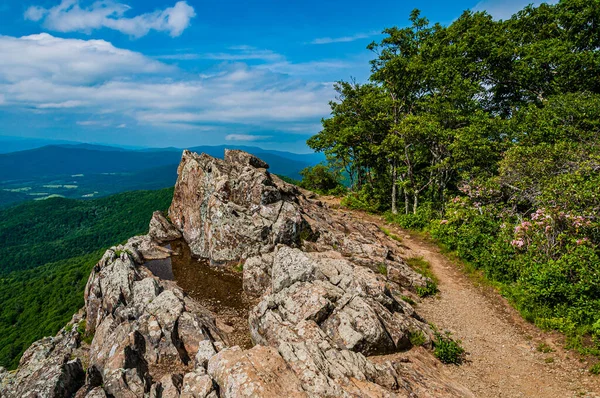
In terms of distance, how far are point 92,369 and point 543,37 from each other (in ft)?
165

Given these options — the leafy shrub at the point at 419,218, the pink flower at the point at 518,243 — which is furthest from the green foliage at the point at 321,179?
the pink flower at the point at 518,243

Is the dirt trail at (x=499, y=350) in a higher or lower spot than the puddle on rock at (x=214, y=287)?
lower

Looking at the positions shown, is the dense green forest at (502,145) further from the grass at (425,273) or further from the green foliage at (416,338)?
the green foliage at (416,338)

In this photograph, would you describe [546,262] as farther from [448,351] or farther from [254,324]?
[254,324]

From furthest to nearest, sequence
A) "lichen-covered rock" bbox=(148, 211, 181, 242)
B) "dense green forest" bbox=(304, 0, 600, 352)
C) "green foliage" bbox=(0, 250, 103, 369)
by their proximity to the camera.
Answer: "green foliage" bbox=(0, 250, 103, 369) < "lichen-covered rock" bbox=(148, 211, 181, 242) < "dense green forest" bbox=(304, 0, 600, 352)

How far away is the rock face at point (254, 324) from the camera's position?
10141mm

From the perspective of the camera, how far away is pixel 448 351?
14195 mm

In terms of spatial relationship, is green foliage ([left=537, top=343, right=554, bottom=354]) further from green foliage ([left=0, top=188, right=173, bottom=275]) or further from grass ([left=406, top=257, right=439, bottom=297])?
green foliage ([left=0, top=188, right=173, bottom=275])

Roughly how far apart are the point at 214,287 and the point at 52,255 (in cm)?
16294

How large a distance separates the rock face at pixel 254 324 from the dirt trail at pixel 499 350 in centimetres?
186

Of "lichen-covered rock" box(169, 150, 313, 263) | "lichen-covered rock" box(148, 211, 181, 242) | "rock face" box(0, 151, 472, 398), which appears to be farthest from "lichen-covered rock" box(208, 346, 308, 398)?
"lichen-covered rock" box(148, 211, 181, 242)

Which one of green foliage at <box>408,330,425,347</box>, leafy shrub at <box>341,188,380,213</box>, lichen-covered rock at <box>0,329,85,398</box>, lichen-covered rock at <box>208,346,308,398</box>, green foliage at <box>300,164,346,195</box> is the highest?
green foliage at <box>300,164,346,195</box>

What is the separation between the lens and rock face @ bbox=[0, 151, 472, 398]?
399 inches

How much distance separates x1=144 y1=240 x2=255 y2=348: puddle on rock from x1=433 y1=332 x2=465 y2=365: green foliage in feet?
29.5
